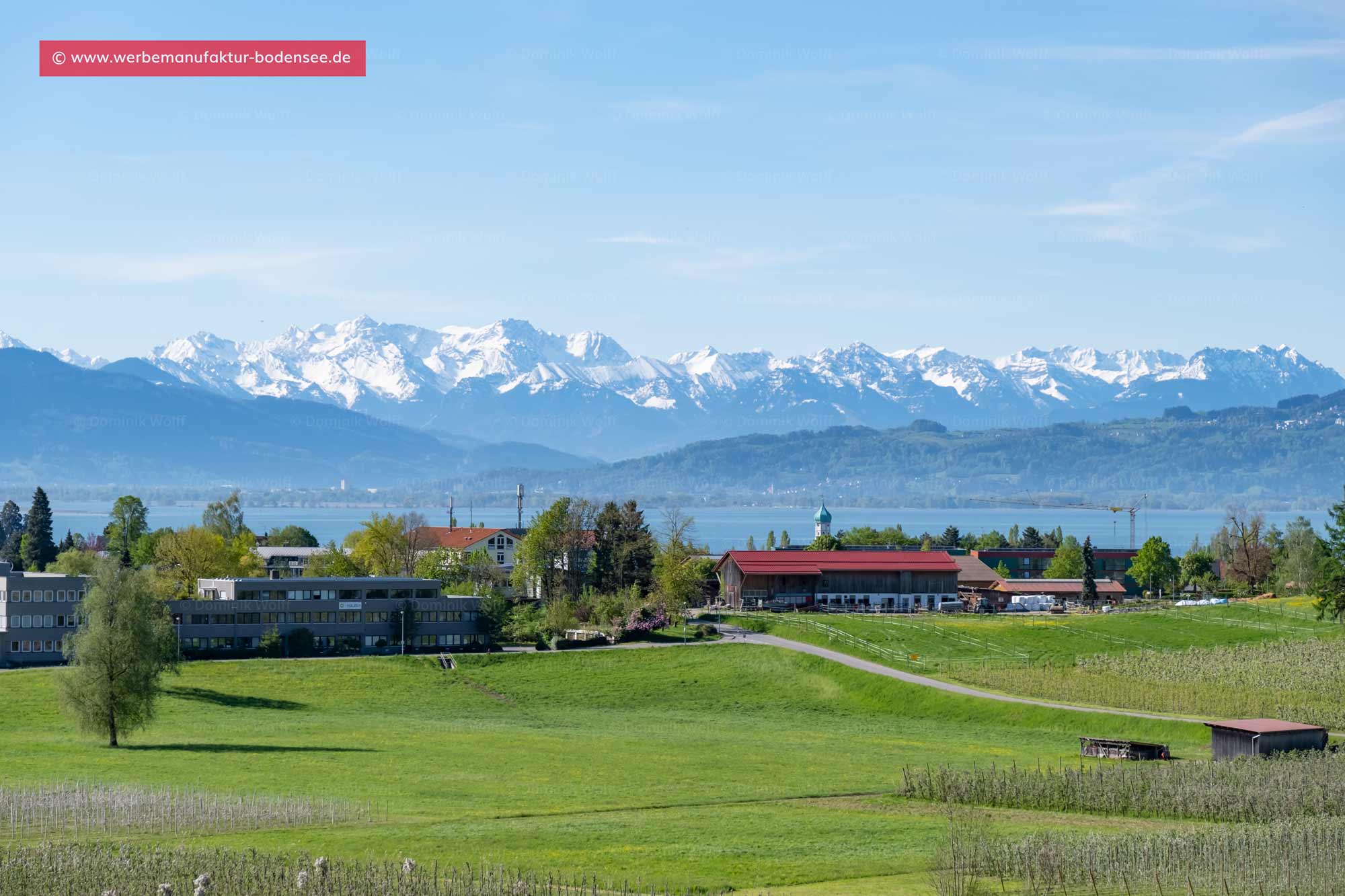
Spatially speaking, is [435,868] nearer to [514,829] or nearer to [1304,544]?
[514,829]

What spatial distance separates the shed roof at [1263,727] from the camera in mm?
68312

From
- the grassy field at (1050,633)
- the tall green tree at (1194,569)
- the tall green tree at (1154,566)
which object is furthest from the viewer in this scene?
the tall green tree at (1194,569)

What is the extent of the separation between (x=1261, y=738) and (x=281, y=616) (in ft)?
263

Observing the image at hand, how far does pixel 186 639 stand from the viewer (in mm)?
117188

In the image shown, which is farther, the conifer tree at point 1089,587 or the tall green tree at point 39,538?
the tall green tree at point 39,538

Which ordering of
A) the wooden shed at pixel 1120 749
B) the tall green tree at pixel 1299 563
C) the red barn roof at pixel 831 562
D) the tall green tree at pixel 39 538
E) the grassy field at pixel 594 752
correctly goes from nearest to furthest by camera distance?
the grassy field at pixel 594 752
the wooden shed at pixel 1120 749
the red barn roof at pixel 831 562
the tall green tree at pixel 1299 563
the tall green tree at pixel 39 538

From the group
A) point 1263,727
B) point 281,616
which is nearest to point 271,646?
point 281,616

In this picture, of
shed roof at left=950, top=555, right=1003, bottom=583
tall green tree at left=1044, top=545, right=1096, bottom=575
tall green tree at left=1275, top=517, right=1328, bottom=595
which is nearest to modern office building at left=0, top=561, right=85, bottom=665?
shed roof at left=950, top=555, right=1003, bottom=583

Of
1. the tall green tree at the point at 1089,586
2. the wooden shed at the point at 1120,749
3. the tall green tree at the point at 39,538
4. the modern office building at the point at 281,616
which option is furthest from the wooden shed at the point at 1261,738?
the tall green tree at the point at 39,538

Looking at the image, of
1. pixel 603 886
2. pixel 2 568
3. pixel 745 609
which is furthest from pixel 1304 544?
pixel 603 886

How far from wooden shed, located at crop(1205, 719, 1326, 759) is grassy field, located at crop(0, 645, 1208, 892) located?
479 centimetres

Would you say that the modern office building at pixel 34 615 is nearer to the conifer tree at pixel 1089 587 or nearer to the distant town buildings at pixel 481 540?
the distant town buildings at pixel 481 540

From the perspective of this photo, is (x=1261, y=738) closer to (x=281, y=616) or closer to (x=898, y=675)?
(x=898, y=675)

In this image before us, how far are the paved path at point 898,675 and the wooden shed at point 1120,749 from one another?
1004cm
